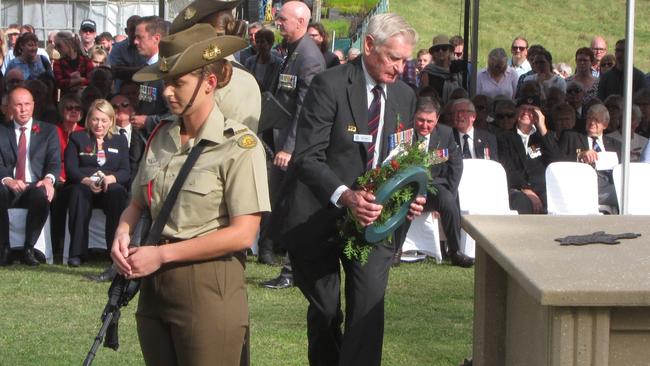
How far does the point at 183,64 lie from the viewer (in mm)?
4145

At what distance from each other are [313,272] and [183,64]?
1.76 metres

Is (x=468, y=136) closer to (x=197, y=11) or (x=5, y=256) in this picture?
(x=5, y=256)

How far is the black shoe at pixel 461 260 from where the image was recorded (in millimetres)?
10664

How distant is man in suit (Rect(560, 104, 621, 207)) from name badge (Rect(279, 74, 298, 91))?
3782 mm

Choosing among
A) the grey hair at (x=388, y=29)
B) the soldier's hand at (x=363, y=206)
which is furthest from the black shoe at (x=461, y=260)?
the soldier's hand at (x=363, y=206)

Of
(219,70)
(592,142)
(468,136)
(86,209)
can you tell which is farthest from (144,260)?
(592,142)

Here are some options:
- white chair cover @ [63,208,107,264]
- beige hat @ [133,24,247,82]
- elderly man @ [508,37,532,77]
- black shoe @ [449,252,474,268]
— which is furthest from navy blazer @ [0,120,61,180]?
elderly man @ [508,37,532,77]

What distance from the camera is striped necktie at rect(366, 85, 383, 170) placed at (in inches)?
220

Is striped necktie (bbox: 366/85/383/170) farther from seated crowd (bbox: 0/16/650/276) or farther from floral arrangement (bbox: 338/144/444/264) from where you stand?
seated crowd (bbox: 0/16/650/276)

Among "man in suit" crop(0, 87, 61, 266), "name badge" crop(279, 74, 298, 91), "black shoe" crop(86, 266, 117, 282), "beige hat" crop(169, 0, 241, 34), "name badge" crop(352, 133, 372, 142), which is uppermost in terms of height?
"beige hat" crop(169, 0, 241, 34)

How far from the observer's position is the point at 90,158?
35.6 feet

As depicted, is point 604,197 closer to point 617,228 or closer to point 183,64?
point 617,228

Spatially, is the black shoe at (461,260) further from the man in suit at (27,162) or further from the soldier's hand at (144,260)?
the soldier's hand at (144,260)

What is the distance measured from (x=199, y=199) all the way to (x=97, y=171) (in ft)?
22.4
